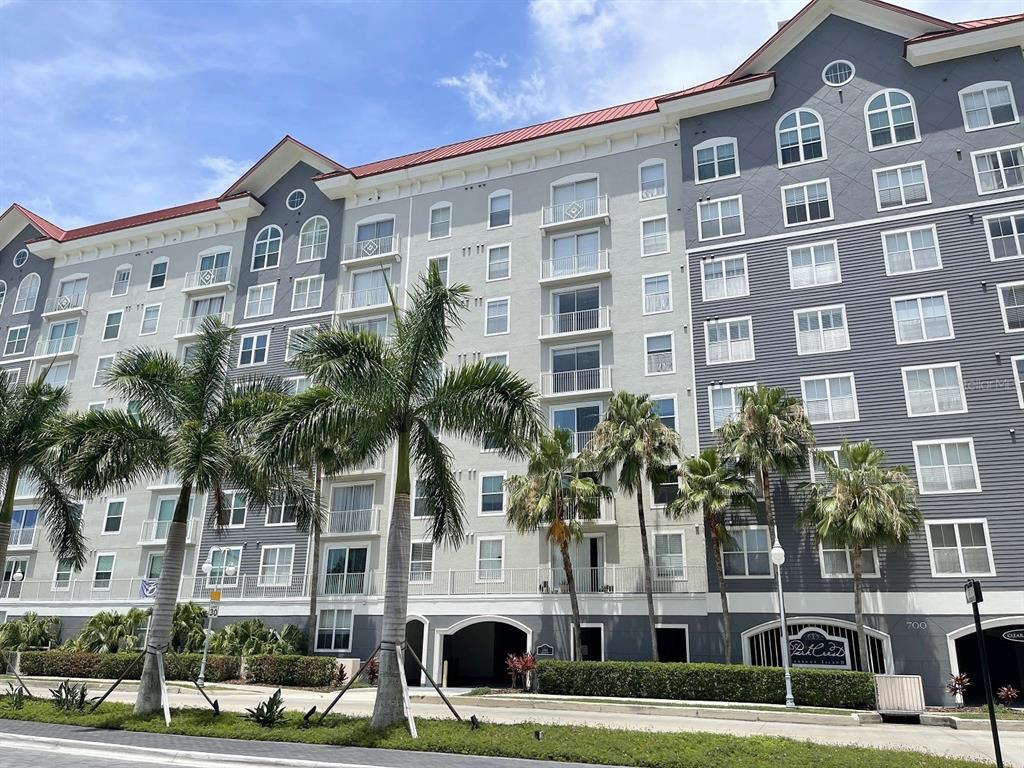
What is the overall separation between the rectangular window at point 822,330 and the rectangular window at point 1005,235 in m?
6.10

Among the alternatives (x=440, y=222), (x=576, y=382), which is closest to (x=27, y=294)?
(x=440, y=222)

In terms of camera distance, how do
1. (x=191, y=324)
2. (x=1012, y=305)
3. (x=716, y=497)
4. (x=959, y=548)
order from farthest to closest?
(x=191, y=324)
(x=1012, y=305)
(x=716, y=497)
(x=959, y=548)

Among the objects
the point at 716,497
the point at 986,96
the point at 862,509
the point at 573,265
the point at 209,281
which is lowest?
the point at 862,509

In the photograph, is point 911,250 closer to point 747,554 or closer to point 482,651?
point 747,554

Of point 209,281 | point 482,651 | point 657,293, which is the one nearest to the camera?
point 657,293

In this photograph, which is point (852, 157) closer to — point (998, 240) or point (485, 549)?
point (998, 240)

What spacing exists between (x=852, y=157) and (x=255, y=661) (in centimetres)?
3454

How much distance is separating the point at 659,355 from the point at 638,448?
722cm

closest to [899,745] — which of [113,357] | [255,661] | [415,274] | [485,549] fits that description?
[485,549]

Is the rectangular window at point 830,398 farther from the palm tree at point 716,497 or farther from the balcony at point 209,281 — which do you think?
the balcony at point 209,281

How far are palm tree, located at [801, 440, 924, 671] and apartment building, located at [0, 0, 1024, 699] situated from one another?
1.52 m

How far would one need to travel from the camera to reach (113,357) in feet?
163

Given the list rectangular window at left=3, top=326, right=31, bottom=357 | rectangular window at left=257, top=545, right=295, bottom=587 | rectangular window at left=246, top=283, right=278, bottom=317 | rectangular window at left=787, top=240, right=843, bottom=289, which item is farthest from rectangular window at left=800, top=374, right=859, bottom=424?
rectangular window at left=3, top=326, right=31, bottom=357

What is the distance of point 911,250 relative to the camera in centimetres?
3325
